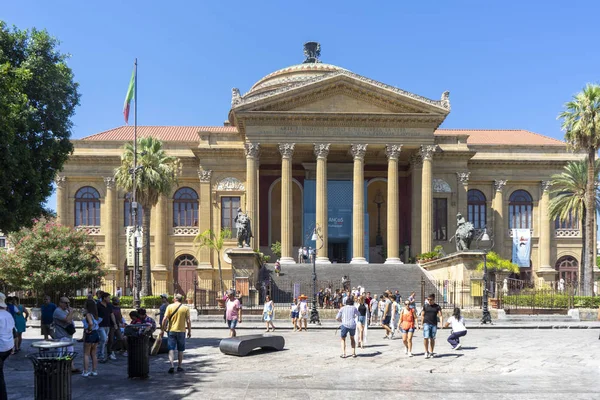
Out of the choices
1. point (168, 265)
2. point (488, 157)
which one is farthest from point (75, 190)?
point (488, 157)

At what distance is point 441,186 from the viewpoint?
5150 centimetres

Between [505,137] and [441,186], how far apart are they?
1239 cm

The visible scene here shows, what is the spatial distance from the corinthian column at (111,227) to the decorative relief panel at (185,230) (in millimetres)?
4500

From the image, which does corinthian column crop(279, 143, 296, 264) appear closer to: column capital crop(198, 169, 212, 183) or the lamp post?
column capital crop(198, 169, 212, 183)

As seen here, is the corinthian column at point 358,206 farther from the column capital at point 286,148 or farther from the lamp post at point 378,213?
the lamp post at point 378,213

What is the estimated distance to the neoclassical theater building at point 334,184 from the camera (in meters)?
46.7

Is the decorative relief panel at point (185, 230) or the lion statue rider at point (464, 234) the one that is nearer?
the lion statue rider at point (464, 234)

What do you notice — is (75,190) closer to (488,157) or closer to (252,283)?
(252,283)

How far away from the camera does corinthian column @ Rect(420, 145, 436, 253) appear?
153 feet

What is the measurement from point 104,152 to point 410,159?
23.4 metres

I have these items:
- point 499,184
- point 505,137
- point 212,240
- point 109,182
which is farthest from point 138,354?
point 505,137

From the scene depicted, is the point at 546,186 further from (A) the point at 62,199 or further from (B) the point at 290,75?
(A) the point at 62,199

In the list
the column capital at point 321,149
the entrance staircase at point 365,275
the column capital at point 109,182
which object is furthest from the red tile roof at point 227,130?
the entrance staircase at point 365,275

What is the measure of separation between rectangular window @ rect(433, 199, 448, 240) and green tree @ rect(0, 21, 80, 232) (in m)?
34.9
